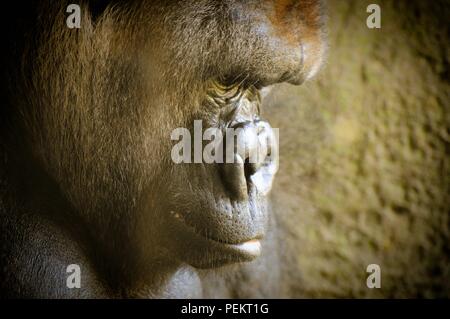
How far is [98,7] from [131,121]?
256mm

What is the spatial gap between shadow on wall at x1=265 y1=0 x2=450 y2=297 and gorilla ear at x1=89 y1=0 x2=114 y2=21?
606 millimetres

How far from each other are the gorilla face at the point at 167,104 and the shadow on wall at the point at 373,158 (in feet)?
1.36

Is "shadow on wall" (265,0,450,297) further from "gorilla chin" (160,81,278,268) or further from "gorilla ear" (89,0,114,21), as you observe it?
"gorilla ear" (89,0,114,21)

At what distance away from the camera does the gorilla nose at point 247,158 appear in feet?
3.72

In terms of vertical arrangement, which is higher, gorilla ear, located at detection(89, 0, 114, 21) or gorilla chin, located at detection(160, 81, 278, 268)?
gorilla ear, located at detection(89, 0, 114, 21)

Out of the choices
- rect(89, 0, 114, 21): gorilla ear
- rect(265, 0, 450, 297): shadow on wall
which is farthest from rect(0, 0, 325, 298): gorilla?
rect(265, 0, 450, 297): shadow on wall

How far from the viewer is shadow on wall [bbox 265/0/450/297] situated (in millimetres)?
1621

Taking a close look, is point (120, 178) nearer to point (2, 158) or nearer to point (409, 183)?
point (2, 158)

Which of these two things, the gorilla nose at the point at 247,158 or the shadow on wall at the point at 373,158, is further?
the shadow on wall at the point at 373,158

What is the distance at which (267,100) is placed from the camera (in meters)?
1.47

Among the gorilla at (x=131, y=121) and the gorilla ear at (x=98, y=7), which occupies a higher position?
the gorilla ear at (x=98, y=7)

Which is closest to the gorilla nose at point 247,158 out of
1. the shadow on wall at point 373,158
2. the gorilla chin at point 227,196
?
the gorilla chin at point 227,196

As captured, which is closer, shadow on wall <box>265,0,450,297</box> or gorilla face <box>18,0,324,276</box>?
gorilla face <box>18,0,324,276</box>

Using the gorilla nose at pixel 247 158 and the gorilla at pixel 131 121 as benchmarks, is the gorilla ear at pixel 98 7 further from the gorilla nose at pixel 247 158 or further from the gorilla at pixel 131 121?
the gorilla nose at pixel 247 158
